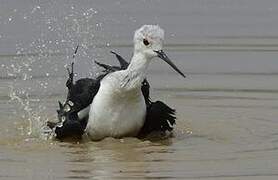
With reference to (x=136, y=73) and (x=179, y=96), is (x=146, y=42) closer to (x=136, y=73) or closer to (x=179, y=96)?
(x=136, y=73)

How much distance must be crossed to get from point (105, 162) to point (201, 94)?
268cm

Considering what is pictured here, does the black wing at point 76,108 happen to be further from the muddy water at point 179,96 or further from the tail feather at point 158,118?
the tail feather at point 158,118

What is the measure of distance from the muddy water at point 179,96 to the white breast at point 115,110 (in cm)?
13

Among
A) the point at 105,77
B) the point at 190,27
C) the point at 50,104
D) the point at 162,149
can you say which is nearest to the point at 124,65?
the point at 105,77

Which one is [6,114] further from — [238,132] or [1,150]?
[238,132]

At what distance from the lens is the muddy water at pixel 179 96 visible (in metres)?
8.80

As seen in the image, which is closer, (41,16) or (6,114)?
(6,114)

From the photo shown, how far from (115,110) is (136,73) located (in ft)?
1.23

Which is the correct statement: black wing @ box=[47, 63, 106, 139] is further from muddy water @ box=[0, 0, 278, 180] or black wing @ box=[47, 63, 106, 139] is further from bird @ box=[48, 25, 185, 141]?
muddy water @ box=[0, 0, 278, 180]

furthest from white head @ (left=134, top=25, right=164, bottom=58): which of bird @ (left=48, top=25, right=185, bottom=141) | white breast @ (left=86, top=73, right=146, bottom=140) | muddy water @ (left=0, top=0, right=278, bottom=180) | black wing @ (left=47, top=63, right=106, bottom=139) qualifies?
muddy water @ (left=0, top=0, right=278, bottom=180)

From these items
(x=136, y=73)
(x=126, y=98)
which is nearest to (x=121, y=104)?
(x=126, y=98)

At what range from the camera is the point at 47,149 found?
A: 948 centimetres

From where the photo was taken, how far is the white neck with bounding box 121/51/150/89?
9453mm

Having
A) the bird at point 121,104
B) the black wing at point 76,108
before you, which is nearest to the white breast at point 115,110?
the bird at point 121,104
